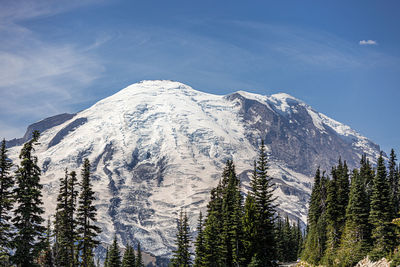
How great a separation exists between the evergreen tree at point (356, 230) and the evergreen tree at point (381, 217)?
2.31 metres

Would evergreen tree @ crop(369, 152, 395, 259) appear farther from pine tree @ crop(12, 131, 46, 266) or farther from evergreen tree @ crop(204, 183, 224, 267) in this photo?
pine tree @ crop(12, 131, 46, 266)

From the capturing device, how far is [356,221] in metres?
69.2

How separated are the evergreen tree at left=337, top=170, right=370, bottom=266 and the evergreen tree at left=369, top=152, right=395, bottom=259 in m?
2.31

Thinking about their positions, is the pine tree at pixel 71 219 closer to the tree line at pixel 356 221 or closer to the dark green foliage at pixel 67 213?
the dark green foliage at pixel 67 213

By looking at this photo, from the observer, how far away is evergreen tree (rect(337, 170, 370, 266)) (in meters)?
66.4

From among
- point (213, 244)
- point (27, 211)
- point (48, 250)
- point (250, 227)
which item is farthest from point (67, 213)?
point (213, 244)

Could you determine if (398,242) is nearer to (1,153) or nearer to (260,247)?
(260,247)

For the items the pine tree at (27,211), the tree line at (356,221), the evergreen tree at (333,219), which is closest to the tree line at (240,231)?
the tree line at (356,221)

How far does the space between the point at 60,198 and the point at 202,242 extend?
27665 mm

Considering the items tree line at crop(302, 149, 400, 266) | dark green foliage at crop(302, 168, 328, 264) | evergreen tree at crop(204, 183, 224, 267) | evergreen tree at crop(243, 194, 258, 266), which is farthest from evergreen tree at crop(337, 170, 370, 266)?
evergreen tree at crop(204, 183, 224, 267)

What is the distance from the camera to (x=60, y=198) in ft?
162

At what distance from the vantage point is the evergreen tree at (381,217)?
2301 inches

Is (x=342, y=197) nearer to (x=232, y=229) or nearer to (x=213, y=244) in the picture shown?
(x=213, y=244)

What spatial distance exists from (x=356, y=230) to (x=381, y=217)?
26.9 feet
